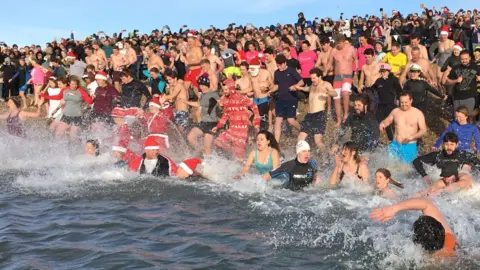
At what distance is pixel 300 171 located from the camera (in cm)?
1038

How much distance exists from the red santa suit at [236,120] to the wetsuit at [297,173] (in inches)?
86.5

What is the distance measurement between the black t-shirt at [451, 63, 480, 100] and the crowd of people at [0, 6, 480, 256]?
0.02 meters

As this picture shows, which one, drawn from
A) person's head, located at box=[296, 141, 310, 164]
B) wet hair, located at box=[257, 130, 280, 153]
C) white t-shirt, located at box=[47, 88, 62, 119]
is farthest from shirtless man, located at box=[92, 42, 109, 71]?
person's head, located at box=[296, 141, 310, 164]

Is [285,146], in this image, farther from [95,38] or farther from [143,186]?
[95,38]

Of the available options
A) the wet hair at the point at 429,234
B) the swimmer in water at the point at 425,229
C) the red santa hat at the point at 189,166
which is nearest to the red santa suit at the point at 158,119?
the red santa hat at the point at 189,166

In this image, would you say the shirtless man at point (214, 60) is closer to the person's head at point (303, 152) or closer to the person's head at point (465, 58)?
the person's head at point (465, 58)

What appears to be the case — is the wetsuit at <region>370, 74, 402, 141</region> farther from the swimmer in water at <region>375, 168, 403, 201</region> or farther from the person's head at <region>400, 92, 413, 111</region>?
the swimmer in water at <region>375, 168, 403, 201</region>

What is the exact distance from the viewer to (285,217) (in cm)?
904

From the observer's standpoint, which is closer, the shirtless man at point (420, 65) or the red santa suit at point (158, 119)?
the shirtless man at point (420, 65)

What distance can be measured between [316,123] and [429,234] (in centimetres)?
666

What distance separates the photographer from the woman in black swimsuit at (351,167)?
1016 centimetres

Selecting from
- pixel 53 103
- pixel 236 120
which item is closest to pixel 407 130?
pixel 236 120

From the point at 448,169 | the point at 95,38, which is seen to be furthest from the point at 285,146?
the point at 95,38

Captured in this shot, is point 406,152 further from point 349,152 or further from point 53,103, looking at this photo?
point 53,103
